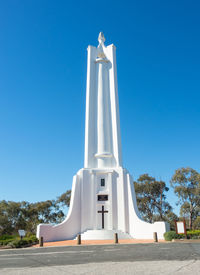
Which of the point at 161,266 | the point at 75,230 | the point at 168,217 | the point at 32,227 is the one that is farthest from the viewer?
the point at 32,227

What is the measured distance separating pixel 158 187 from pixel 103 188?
2471cm

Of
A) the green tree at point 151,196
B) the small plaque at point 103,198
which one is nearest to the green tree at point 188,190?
the green tree at point 151,196

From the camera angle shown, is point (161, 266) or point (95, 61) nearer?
point (161, 266)

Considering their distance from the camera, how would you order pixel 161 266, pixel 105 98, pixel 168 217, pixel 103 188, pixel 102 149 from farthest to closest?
pixel 168 217 < pixel 105 98 < pixel 102 149 < pixel 103 188 < pixel 161 266

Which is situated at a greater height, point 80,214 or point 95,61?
point 95,61

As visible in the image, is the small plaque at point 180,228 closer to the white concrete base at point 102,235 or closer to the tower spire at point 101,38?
the white concrete base at point 102,235

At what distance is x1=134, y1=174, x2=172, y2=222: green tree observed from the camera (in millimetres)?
47938

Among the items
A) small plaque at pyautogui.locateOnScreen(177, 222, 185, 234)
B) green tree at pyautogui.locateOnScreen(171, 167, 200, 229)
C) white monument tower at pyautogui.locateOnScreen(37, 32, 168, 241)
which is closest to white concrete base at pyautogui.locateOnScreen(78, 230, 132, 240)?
white monument tower at pyautogui.locateOnScreen(37, 32, 168, 241)

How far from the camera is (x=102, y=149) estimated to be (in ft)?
95.6

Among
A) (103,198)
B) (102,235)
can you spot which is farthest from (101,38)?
(102,235)

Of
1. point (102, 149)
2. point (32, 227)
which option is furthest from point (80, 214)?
point (32, 227)

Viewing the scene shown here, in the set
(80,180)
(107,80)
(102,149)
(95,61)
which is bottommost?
(80,180)

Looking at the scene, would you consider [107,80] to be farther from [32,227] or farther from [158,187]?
[32,227]

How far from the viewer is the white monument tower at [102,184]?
23.6 meters
